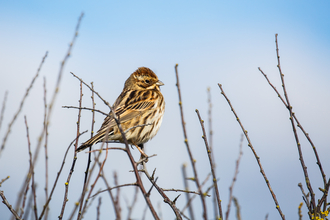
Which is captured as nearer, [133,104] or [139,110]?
[139,110]

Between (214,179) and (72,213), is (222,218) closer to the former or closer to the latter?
(214,179)

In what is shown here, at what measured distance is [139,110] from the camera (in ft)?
26.0

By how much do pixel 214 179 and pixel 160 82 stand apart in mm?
5608

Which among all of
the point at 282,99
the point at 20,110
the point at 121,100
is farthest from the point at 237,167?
the point at 121,100

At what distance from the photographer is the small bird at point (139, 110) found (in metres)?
7.33

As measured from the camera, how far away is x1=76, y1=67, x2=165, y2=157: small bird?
733 centimetres

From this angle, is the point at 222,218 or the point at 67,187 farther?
the point at 67,187

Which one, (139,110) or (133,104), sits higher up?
(133,104)

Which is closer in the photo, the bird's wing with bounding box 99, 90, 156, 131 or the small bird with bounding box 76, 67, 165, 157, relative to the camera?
the small bird with bounding box 76, 67, 165, 157

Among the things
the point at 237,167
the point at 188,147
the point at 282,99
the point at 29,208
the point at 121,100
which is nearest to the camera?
the point at 188,147

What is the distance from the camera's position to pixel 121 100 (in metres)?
8.34

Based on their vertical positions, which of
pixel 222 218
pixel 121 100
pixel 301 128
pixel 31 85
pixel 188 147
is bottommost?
pixel 222 218

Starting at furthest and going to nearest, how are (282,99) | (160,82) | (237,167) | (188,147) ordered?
(160,82), (282,99), (237,167), (188,147)

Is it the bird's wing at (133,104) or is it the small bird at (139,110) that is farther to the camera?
the bird's wing at (133,104)
